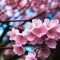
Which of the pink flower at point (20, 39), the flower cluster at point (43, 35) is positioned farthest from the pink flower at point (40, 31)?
the pink flower at point (20, 39)

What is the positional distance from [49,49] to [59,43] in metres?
0.09

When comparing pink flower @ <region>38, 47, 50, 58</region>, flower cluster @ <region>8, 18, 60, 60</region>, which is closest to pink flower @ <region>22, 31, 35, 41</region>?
flower cluster @ <region>8, 18, 60, 60</region>

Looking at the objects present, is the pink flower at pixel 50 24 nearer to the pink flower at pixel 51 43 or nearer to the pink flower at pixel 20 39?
the pink flower at pixel 51 43

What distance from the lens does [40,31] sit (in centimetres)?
170

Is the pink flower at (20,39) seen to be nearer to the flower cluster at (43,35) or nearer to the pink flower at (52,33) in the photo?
the flower cluster at (43,35)

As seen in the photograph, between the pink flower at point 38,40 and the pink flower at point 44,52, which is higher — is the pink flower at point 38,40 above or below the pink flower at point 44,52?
above

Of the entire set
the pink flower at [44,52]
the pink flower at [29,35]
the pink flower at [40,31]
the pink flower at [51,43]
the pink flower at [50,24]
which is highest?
the pink flower at [50,24]

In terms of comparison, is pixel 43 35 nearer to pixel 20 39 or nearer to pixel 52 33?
pixel 52 33

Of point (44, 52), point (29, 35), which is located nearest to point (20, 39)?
point (29, 35)

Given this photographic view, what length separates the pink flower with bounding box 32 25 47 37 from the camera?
66.1 inches

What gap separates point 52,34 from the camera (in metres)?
1.69

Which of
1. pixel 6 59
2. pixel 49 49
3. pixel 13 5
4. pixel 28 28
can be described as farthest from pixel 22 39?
pixel 13 5

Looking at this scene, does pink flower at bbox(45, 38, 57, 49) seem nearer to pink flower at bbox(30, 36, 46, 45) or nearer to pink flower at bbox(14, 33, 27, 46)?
pink flower at bbox(30, 36, 46, 45)

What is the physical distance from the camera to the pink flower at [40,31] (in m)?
1.68
